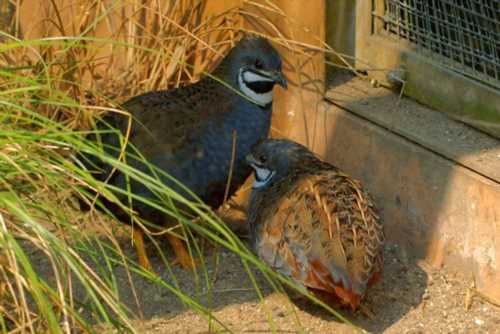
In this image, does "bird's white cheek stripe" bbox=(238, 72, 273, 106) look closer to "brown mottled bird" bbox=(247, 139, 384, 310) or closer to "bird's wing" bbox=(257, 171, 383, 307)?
"brown mottled bird" bbox=(247, 139, 384, 310)

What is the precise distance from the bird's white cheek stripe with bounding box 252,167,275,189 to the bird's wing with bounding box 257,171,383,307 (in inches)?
12.4

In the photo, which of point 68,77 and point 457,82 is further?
point 68,77

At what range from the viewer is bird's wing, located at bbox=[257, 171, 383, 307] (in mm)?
4086

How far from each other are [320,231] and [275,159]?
627 millimetres

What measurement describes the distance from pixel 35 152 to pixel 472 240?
1964mm

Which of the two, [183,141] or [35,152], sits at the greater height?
[35,152]

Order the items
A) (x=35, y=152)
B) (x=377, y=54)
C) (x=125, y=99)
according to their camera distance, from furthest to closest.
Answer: (x=125, y=99)
(x=377, y=54)
(x=35, y=152)

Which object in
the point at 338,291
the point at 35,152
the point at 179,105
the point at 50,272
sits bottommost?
the point at 50,272

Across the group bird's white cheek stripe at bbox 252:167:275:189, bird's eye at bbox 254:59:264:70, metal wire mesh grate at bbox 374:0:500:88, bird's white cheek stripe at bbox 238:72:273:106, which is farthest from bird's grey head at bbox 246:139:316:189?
metal wire mesh grate at bbox 374:0:500:88

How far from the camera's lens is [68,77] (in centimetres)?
532

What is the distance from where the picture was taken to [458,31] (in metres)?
4.73

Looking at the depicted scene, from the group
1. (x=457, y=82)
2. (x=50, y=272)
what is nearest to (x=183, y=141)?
(x=50, y=272)

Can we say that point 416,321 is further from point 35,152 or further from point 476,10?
point 35,152

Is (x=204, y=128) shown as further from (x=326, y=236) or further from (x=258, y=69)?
(x=326, y=236)
